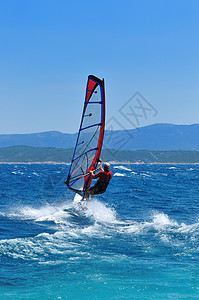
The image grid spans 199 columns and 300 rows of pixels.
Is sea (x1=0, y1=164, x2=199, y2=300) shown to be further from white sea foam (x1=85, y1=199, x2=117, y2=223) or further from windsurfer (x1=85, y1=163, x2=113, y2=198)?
windsurfer (x1=85, y1=163, x2=113, y2=198)

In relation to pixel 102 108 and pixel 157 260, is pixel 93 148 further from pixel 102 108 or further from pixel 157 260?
pixel 157 260

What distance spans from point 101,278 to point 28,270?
1398 mm

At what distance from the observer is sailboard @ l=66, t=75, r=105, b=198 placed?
32.8 feet

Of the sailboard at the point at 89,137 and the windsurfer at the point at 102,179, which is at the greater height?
the sailboard at the point at 89,137

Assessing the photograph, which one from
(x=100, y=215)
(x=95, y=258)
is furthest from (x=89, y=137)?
(x=95, y=258)

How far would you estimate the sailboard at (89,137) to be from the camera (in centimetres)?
998

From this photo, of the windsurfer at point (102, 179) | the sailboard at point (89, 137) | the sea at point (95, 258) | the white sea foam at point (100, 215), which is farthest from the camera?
the white sea foam at point (100, 215)

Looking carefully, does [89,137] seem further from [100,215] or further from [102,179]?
[100,215]

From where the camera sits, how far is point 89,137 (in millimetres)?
10484

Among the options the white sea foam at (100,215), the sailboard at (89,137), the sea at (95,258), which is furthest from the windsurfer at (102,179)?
the white sea foam at (100,215)

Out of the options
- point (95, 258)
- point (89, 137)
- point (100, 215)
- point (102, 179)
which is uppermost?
point (89, 137)

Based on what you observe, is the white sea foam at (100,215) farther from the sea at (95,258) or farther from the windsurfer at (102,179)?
the windsurfer at (102,179)

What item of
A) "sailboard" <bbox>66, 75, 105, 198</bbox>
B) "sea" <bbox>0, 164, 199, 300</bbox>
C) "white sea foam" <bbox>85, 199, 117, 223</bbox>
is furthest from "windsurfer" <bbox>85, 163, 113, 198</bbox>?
"white sea foam" <bbox>85, 199, 117, 223</bbox>

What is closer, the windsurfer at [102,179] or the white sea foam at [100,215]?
the windsurfer at [102,179]
